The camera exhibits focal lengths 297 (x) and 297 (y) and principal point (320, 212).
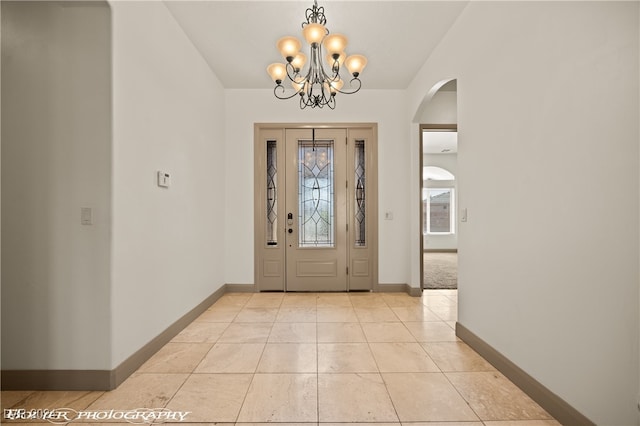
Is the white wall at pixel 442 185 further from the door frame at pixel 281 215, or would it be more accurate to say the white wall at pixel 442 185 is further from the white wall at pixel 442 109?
the door frame at pixel 281 215

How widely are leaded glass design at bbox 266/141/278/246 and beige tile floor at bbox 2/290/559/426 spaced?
1.49 metres

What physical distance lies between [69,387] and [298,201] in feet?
10.2

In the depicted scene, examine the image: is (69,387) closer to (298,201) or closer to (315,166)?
(298,201)

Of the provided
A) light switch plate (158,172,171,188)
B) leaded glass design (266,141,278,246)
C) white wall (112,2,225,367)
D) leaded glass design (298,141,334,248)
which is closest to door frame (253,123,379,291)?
leaded glass design (266,141,278,246)

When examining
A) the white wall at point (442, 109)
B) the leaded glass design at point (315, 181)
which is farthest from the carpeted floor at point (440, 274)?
the white wall at point (442, 109)

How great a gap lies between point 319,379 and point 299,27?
310 cm

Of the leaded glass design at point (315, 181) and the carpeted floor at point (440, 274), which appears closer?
the leaded glass design at point (315, 181)

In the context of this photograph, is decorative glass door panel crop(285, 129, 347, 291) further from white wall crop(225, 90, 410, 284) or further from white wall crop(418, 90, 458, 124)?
white wall crop(418, 90, 458, 124)

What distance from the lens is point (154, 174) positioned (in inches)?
95.7

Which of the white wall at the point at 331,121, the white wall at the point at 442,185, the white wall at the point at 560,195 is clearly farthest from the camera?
the white wall at the point at 442,185

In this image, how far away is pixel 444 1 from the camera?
259 centimetres

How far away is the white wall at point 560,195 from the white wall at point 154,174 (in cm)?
266

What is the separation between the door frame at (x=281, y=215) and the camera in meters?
4.37

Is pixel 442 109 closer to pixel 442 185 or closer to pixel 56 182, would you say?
pixel 56 182
